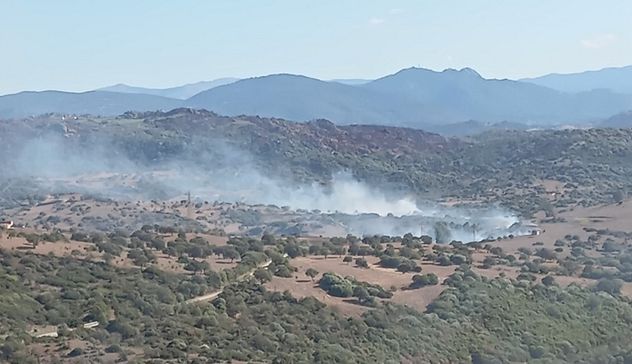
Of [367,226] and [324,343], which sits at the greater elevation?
[324,343]

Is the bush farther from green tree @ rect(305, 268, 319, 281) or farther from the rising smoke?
the rising smoke

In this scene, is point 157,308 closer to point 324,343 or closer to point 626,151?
point 324,343

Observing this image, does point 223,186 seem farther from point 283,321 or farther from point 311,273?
point 283,321

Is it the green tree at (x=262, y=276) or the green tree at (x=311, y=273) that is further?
the green tree at (x=311, y=273)

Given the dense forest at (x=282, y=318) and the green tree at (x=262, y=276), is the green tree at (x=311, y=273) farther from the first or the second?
the green tree at (x=262, y=276)

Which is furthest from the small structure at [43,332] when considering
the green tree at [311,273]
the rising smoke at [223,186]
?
the rising smoke at [223,186]

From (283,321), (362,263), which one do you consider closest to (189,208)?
(362,263)

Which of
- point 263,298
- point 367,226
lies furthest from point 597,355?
point 367,226

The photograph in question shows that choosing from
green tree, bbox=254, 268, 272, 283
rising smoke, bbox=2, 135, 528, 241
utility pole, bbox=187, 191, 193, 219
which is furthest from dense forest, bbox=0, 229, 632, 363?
utility pole, bbox=187, 191, 193, 219
